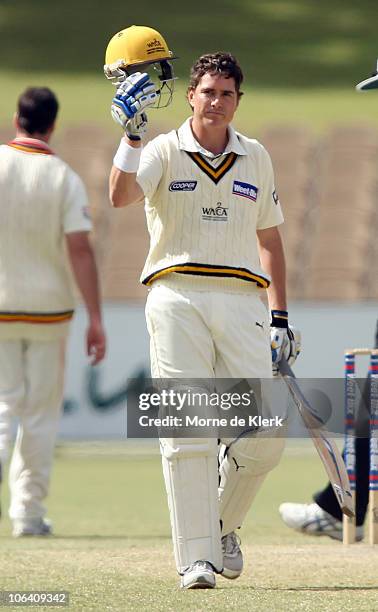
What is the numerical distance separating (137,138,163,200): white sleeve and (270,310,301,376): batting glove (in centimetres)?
62

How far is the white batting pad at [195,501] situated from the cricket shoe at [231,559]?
0.26m

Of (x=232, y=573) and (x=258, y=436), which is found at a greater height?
(x=258, y=436)

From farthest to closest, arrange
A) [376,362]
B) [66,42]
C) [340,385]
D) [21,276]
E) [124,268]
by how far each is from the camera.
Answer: [66,42], [124,268], [340,385], [21,276], [376,362]

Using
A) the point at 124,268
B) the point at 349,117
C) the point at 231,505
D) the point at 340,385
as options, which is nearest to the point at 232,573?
the point at 231,505

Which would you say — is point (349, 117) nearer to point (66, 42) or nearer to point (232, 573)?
point (66, 42)

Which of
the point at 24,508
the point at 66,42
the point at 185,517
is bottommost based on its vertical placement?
A: the point at 24,508

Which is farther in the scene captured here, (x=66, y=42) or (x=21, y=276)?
(x=66, y=42)

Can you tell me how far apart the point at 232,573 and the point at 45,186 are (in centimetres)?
200

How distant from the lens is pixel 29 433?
6.49m

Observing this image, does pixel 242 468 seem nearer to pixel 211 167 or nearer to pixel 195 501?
pixel 195 501

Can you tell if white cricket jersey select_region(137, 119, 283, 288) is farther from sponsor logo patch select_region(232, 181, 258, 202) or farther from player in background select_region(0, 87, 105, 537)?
player in background select_region(0, 87, 105, 537)

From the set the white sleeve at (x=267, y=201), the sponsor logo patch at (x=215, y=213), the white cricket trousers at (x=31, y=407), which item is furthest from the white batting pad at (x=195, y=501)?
the white cricket trousers at (x=31, y=407)

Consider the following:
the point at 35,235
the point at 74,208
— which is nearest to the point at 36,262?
the point at 35,235

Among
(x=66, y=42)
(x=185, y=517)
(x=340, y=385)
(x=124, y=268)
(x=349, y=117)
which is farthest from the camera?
(x=66, y=42)
